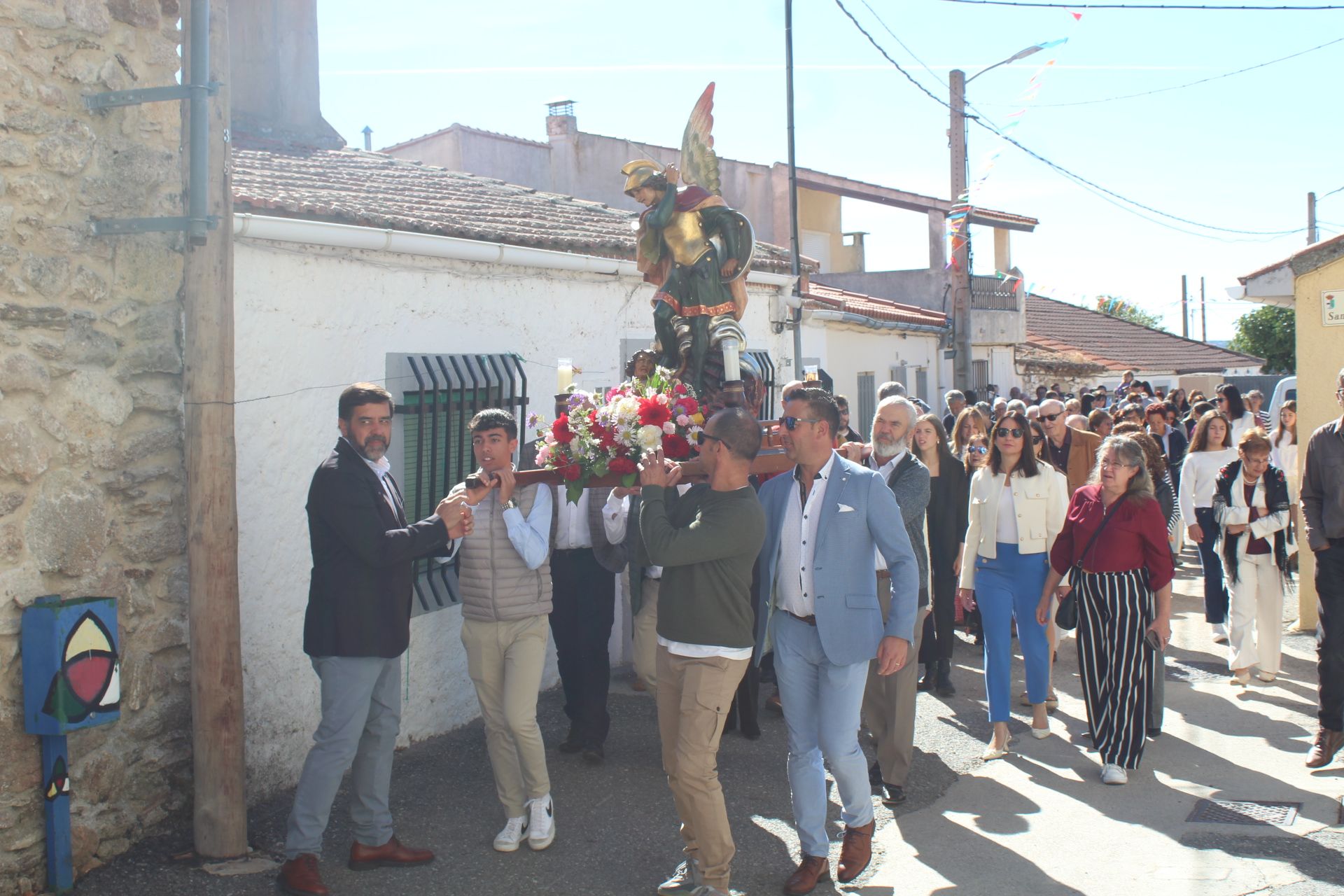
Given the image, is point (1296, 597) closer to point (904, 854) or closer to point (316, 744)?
point (904, 854)

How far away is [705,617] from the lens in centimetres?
449

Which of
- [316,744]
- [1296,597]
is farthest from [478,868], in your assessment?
[1296,597]

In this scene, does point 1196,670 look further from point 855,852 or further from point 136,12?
point 136,12

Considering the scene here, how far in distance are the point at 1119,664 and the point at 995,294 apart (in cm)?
2017

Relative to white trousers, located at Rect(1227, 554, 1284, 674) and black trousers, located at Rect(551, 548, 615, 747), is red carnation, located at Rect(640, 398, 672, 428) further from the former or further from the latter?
white trousers, located at Rect(1227, 554, 1284, 674)

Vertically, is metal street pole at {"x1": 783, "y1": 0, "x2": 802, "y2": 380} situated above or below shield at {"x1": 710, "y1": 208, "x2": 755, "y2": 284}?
above

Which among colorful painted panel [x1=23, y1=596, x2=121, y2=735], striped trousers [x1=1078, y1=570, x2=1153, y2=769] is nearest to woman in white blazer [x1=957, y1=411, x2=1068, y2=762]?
striped trousers [x1=1078, y1=570, x2=1153, y2=769]

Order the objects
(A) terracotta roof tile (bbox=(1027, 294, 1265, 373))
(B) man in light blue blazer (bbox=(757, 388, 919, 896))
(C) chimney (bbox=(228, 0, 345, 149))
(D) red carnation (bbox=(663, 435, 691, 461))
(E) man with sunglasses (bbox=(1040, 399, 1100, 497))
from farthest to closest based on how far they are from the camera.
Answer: (A) terracotta roof tile (bbox=(1027, 294, 1265, 373)) < (C) chimney (bbox=(228, 0, 345, 149)) < (E) man with sunglasses (bbox=(1040, 399, 1100, 497)) < (D) red carnation (bbox=(663, 435, 691, 461)) < (B) man in light blue blazer (bbox=(757, 388, 919, 896))

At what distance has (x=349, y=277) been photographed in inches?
247

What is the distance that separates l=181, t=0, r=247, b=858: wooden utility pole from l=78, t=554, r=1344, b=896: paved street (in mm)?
321

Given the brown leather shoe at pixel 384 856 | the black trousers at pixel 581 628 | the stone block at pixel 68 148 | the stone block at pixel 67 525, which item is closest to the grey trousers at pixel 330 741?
the brown leather shoe at pixel 384 856

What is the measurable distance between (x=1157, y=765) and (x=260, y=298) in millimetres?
5178

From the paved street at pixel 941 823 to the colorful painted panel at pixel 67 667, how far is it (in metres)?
0.69

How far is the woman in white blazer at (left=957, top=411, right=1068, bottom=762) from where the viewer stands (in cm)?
664
